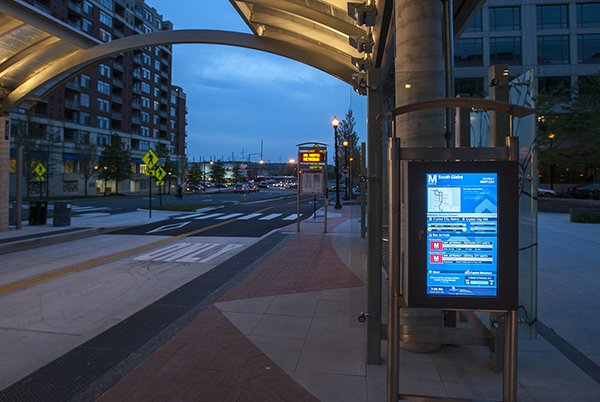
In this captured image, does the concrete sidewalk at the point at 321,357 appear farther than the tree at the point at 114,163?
No

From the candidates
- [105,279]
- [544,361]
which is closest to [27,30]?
[105,279]

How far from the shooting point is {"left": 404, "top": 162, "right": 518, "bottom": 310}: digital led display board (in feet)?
9.30

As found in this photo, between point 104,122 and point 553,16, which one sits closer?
point 553,16

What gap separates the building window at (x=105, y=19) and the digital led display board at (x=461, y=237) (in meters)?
72.9

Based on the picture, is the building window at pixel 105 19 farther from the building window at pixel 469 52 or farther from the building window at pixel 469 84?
the building window at pixel 469 84

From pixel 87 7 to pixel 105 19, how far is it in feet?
15.3

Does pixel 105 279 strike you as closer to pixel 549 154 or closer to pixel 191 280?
pixel 191 280

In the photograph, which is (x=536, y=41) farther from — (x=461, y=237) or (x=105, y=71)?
(x=105, y=71)

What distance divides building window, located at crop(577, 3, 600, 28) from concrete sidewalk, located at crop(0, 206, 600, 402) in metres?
49.8

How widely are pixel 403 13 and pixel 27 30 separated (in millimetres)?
10815

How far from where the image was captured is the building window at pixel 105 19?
61.7m

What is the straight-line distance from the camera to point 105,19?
62.7m

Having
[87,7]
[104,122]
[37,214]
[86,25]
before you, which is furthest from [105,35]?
[37,214]

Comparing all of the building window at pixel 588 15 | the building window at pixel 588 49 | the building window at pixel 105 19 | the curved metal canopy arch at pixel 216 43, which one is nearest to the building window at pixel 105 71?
the building window at pixel 105 19
